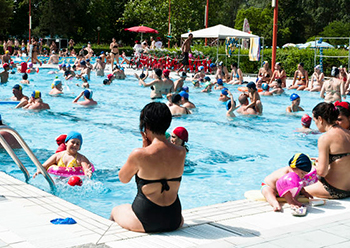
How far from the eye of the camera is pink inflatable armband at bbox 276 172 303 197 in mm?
5324

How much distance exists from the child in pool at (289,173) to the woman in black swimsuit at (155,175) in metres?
1.34

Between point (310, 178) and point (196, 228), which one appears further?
point (310, 178)

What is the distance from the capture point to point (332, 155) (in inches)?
221

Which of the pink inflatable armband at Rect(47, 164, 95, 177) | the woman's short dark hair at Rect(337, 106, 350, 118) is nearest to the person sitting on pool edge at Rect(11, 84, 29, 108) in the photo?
the pink inflatable armband at Rect(47, 164, 95, 177)

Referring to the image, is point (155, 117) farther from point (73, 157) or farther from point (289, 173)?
point (73, 157)

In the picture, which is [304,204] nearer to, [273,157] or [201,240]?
[201,240]

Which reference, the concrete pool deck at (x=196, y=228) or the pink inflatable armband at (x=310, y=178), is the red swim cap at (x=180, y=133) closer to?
the concrete pool deck at (x=196, y=228)

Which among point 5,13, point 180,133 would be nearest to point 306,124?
point 180,133

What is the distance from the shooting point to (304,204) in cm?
533

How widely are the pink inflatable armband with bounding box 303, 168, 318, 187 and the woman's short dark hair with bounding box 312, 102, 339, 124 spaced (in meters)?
0.60

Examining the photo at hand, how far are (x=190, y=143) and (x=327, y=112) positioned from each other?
5859 mm

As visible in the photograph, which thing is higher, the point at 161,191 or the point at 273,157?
the point at 161,191

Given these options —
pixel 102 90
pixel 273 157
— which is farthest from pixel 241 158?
pixel 102 90

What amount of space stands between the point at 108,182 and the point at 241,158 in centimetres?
306
